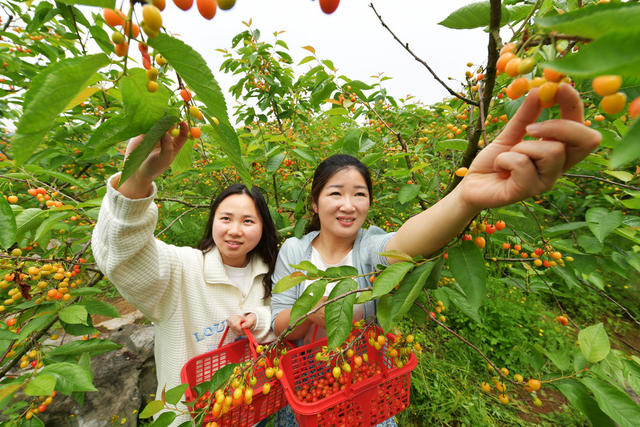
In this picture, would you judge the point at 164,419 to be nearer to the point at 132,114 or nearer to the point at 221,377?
the point at 221,377

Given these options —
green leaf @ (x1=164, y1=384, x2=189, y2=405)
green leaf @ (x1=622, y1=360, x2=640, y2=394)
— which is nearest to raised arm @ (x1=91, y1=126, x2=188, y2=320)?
green leaf @ (x1=164, y1=384, x2=189, y2=405)

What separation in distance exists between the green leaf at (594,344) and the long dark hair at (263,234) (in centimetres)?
Answer: 160

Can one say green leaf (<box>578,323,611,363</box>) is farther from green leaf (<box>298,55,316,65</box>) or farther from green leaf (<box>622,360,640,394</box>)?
green leaf (<box>298,55,316,65</box>)

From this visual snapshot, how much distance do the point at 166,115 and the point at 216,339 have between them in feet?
5.11

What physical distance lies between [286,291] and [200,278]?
552 millimetres

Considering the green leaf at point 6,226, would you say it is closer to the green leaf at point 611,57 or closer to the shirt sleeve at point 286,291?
the shirt sleeve at point 286,291

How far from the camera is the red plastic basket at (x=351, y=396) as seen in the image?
117 centimetres

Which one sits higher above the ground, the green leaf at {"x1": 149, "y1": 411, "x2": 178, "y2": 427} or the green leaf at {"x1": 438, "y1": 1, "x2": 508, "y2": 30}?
the green leaf at {"x1": 438, "y1": 1, "x2": 508, "y2": 30}

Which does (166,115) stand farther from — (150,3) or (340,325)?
(340,325)

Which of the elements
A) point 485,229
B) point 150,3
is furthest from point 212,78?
point 485,229

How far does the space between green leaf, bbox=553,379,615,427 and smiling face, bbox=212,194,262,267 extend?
1.61 metres

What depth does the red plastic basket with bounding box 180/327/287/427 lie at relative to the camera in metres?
1.34

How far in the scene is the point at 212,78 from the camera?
19.2 inches

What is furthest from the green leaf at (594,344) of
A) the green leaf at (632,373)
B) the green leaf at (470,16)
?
the green leaf at (470,16)
